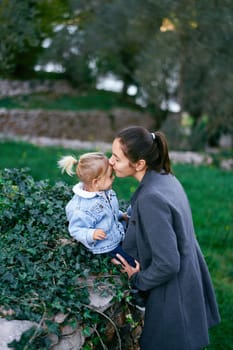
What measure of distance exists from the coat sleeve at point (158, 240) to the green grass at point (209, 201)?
1649mm

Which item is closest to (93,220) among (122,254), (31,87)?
(122,254)

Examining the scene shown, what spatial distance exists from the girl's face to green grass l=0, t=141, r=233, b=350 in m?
1.86

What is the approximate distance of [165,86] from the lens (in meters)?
16.0

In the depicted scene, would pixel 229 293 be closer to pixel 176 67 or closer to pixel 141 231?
pixel 141 231

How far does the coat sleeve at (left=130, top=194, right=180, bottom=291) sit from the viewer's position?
2.49 meters

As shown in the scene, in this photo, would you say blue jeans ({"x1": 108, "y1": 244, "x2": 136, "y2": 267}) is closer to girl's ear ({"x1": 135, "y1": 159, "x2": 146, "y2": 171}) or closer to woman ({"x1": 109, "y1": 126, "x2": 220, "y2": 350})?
woman ({"x1": 109, "y1": 126, "x2": 220, "y2": 350})

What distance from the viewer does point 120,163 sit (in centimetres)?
276

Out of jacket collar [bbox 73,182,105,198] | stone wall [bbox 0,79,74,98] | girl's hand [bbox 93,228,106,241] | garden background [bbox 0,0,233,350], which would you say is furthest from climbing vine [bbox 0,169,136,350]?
stone wall [bbox 0,79,74,98]

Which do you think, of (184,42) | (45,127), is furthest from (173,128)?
(45,127)

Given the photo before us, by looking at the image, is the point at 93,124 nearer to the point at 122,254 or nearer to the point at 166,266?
the point at 122,254

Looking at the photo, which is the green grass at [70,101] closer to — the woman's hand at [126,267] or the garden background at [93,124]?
the garden background at [93,124]

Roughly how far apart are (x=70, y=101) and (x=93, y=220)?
56.9 feet

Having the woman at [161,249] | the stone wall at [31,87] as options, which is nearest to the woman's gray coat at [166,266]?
the woman at [161,249]

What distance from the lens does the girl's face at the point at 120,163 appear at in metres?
2.73
